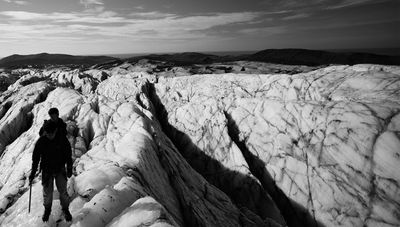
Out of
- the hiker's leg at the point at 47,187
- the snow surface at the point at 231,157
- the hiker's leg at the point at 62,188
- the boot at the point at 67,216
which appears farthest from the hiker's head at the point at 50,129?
the snow surface at the point at 231,157

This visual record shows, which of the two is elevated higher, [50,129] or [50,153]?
[50,129]

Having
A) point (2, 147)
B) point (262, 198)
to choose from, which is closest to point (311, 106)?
point (262, 198)

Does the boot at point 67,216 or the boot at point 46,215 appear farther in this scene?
the boot at point 67,216

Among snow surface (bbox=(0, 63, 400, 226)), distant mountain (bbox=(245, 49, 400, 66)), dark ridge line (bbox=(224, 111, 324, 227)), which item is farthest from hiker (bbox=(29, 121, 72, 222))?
distant mountain (bbox=(245, 49, 400, 66))

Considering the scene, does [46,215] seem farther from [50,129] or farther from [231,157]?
[231,157]

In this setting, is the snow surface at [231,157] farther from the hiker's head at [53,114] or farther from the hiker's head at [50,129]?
the hiker's head at [53,114]

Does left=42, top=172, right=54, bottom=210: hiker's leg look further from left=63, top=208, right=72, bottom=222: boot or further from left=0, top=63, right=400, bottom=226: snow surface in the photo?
left=0, top=63, right=400, bottom=226: snow surface

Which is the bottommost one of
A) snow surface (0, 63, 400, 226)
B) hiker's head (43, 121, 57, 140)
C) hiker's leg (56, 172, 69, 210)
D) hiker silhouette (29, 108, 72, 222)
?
snow surface (0, 63, 400, 226)

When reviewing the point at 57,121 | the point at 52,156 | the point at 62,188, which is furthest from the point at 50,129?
the point at 62,188
